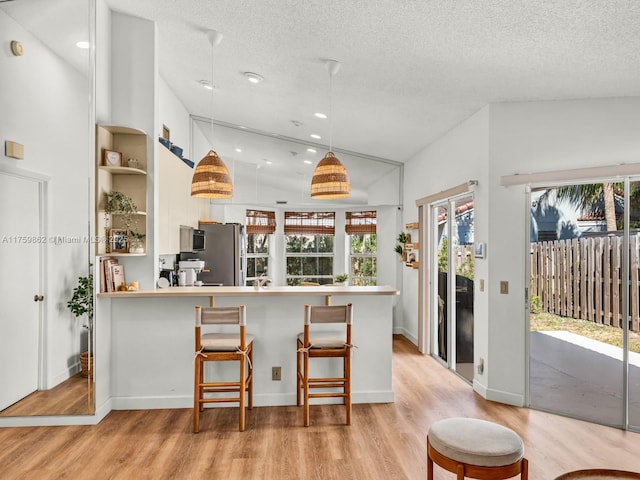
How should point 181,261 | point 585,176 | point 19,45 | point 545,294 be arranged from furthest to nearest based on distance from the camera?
point 181,261
point 545,294
point 585,176
point 19,45

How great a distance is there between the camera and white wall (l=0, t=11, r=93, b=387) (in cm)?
326

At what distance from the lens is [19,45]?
3.26 meters

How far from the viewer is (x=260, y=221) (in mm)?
7918

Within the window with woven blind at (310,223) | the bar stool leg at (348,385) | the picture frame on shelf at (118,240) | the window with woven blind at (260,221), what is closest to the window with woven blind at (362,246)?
the window with woven blind at (310,223)

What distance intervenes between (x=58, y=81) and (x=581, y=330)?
15.3ft

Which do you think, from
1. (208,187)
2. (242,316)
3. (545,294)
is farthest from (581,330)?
(208,187)

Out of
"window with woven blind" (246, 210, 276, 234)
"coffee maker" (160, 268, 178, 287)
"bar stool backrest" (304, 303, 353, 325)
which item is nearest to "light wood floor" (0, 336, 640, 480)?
"bar stool backrest" (304, 303, 353, 325)

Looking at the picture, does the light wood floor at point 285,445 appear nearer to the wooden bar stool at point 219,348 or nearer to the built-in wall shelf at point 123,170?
the wooden bar stool at point 219,348

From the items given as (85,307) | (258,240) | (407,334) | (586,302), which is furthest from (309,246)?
(586,302)

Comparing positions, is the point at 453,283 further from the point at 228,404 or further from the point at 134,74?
the point at 134,74

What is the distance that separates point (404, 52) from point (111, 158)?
2.47 meters

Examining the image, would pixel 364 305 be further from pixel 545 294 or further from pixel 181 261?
pixel 181 261

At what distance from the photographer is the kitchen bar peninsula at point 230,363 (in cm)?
370

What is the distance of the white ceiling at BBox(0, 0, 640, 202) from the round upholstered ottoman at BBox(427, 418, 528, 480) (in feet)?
7.59
